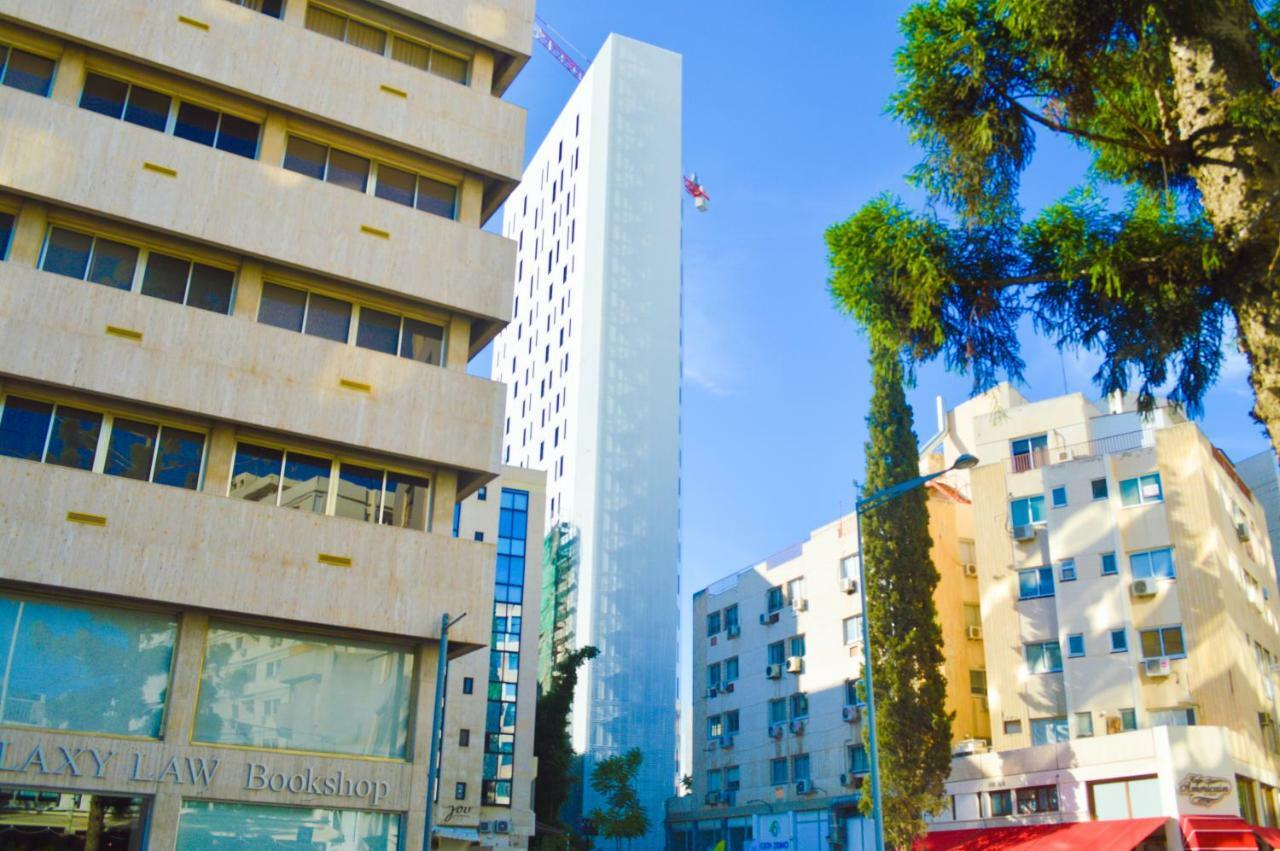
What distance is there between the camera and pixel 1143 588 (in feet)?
118

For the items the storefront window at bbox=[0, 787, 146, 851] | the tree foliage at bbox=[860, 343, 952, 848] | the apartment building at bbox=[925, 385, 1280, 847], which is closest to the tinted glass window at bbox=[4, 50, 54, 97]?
the storefront window at bbox=[0, 787, 146, 851]

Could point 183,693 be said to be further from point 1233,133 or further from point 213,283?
point 1233,133

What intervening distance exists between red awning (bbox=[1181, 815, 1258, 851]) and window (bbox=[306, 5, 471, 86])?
27135mm

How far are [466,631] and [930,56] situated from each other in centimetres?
1501

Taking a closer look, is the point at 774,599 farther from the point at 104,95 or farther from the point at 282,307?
the point at 104,95

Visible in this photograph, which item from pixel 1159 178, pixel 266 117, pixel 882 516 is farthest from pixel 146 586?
pixel 882 516

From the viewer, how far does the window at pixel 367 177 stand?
26.0 metres

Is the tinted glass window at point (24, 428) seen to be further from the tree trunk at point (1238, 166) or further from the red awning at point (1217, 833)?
the red awning at point (1217, 833)

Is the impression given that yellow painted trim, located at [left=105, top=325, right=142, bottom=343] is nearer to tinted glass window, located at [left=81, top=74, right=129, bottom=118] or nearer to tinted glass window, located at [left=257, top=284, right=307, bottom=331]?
tinted glass window, located at [left=257, top=284, right=307, bottom=331]

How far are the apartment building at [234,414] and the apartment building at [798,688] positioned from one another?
859 inches

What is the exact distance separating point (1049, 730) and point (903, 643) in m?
5.34

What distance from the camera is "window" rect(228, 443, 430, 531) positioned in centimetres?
2328

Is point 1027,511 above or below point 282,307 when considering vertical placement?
above

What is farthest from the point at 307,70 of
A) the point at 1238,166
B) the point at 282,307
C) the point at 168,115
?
the point at 1238,166
